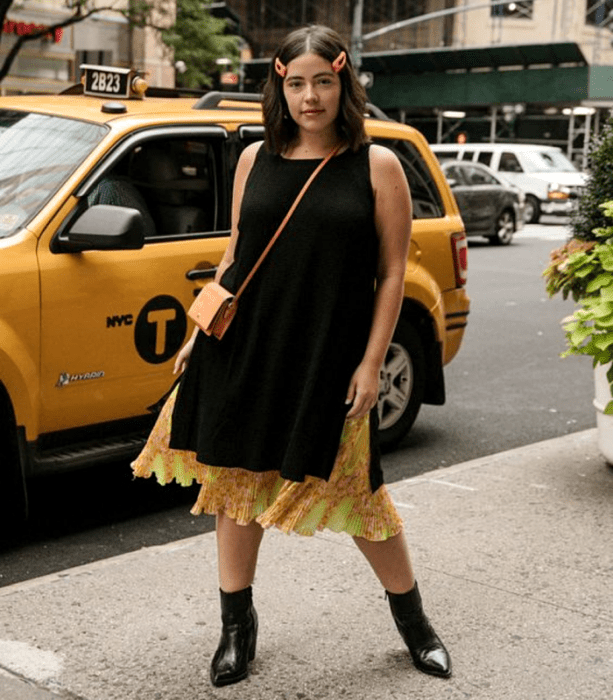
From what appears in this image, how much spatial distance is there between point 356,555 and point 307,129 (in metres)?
1.97

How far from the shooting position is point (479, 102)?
143 feet

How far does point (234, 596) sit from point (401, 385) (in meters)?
3.23

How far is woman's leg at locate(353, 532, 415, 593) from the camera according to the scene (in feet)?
12.1

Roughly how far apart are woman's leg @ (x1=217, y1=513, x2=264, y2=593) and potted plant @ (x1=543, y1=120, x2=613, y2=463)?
2.39 m

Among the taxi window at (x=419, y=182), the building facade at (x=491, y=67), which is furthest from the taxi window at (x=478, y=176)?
the building facade at (x=491, y=67)

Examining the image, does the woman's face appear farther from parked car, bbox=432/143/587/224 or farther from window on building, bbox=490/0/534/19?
window on building, bbox=490/0/534/19

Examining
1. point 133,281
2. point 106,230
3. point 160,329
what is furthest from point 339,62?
point 160,329

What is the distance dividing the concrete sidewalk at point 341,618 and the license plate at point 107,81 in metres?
2.43

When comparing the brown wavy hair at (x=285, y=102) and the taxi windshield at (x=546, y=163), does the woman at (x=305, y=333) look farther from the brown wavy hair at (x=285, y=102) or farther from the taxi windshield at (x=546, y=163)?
the taxi windshield at (x=546, y=163)

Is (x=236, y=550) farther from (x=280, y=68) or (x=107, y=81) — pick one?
(x=107, y=81)

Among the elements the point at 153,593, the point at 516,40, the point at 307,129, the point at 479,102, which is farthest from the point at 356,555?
the point at 516,40

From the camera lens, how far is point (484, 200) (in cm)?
2300

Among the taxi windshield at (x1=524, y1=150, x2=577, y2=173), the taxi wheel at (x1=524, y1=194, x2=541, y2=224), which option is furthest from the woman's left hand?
the taxi wheel at (x1=524, y1=194, x2=541, y2=224)

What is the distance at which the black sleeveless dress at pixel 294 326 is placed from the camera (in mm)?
3479
